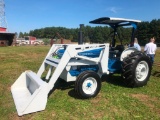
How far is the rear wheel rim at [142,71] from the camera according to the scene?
690 cm

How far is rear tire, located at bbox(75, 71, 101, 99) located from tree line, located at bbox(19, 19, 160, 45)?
1484 millimetres

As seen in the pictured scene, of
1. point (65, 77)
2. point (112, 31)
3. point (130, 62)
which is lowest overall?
point (65, 77)

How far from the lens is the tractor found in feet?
16.9

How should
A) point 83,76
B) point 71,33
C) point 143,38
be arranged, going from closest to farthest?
point 83,76
point 143,38
point 71,33

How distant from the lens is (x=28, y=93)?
590 cm

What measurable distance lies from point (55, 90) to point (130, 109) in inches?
100

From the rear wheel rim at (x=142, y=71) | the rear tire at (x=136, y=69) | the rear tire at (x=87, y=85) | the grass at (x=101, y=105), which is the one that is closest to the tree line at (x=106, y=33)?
the rear tire at (x=136, y=69)

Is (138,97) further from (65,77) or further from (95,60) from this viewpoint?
(65,77)

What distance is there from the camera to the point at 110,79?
7.98m

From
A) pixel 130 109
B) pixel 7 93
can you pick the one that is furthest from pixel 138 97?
pixel 7 93

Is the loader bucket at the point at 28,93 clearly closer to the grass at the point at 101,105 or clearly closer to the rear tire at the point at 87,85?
the grass at the point at 101,105

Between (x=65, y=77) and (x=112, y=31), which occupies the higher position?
(x=112, y=31)

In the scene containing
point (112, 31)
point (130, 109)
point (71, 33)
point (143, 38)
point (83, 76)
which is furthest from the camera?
point (71, 33)

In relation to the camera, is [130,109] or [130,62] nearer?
[130,109]
